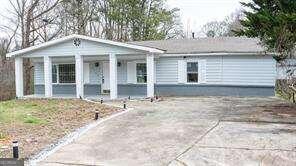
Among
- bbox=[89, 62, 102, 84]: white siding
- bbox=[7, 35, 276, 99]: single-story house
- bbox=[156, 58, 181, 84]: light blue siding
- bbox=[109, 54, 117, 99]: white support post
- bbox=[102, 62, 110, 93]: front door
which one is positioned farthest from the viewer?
bbox=[89, 62, 102, 84]: white siding

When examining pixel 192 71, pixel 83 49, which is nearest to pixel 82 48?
pixel 83 49

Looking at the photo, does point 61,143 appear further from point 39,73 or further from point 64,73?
point 39,73

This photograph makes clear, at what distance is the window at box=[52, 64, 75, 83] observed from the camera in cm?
Answer: 2688

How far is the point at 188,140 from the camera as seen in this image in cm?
1150

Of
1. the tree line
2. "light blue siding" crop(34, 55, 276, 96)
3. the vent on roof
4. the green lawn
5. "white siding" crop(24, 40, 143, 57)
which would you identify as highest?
the tree line

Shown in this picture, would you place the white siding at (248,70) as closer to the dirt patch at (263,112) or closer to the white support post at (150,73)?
the dirt patch at (263,112)

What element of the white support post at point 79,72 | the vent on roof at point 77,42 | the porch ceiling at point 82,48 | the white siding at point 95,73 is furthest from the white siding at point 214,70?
the vent on roof at point 77,42

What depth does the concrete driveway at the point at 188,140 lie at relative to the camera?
9.90 metres

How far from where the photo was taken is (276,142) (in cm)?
1080

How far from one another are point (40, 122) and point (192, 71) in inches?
442

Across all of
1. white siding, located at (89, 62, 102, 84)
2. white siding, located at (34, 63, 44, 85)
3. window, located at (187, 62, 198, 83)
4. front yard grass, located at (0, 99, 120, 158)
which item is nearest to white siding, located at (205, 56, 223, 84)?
window, located at (187, 62, 198, 83)

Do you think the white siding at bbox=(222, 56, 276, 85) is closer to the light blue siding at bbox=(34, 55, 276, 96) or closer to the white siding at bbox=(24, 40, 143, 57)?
the light blue siding at bbox=(34, 55, 276, 96)

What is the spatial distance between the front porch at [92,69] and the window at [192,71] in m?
2.11

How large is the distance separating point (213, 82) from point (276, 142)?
12991 mm
